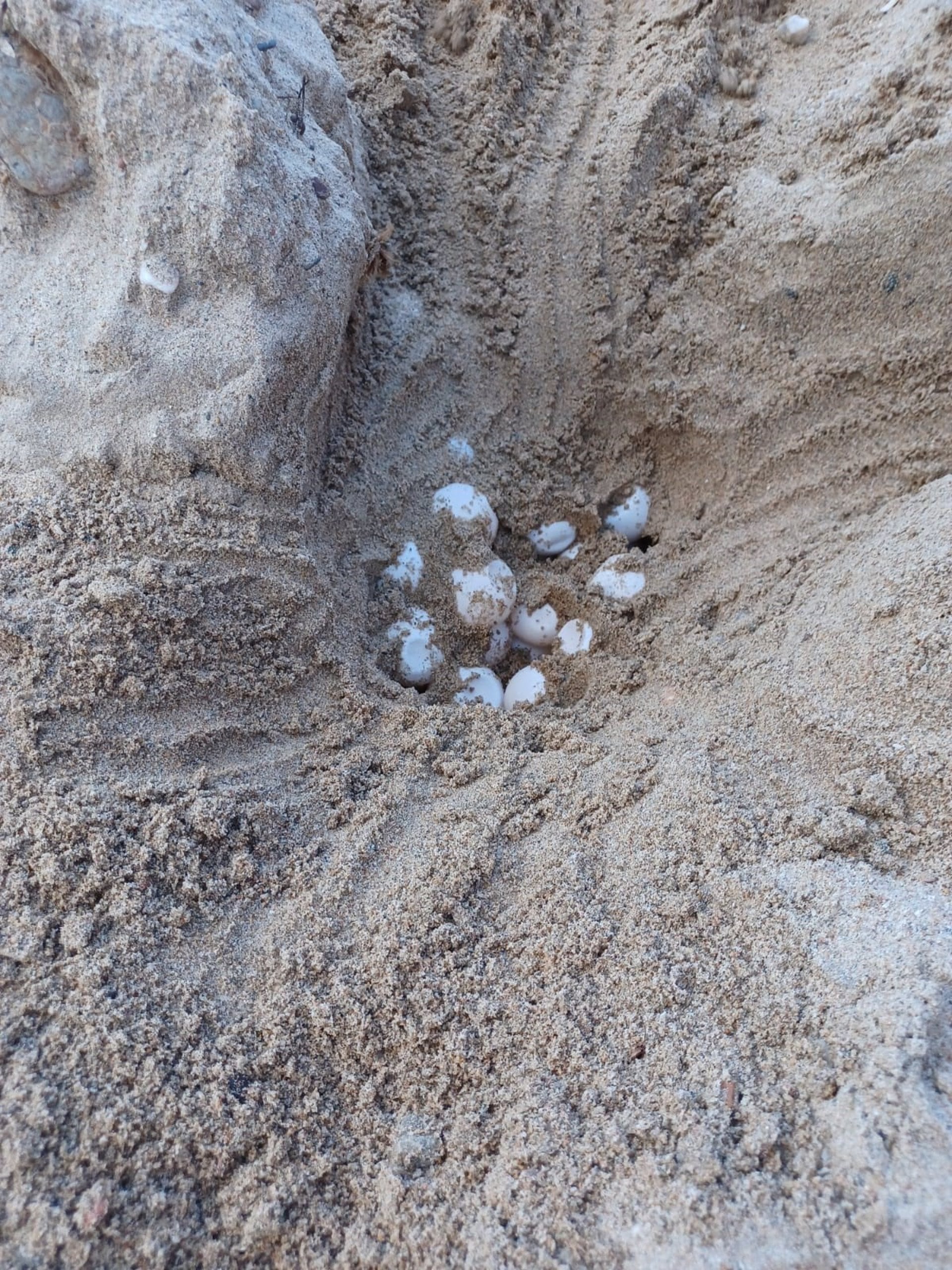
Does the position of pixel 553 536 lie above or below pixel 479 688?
above

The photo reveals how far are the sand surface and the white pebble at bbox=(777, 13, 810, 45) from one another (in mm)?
29

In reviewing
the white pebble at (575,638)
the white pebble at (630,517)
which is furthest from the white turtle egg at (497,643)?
the white pebble at (630,517)

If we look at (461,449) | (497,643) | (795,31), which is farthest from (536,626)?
(795,31)

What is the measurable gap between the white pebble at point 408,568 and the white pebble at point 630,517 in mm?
570

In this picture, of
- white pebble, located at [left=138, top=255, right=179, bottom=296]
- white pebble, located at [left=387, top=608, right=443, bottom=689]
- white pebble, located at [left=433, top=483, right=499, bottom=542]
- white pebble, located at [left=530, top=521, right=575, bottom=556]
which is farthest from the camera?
white pebble, located at [left=530, top=521, right=575, bottom=556]

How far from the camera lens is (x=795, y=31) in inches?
87.0

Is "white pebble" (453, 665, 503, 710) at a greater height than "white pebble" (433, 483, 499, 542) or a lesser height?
lesser

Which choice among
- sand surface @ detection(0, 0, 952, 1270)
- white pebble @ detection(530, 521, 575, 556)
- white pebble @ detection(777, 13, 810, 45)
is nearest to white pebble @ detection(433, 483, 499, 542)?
sand surface @ detection(0, 0, 952, 1270)

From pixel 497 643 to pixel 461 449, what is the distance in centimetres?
54

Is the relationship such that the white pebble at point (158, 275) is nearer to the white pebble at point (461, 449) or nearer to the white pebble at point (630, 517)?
the white pebble at point (461, 449)

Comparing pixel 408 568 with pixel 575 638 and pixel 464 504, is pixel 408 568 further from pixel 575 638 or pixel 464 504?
pixel 575 638

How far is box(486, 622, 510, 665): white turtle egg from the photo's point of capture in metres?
2.19

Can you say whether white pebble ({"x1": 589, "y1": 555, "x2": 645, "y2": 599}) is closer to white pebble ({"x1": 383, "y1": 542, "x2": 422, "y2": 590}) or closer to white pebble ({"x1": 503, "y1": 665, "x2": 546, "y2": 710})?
white pebble ({"x1": 503, "y1": 665, "x2": 546, "y2": 710})

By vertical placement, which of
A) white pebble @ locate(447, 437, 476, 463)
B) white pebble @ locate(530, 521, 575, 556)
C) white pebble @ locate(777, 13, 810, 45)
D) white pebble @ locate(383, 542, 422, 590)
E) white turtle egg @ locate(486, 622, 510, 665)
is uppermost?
white pebble @ locate(777, 13, 810, 45)
